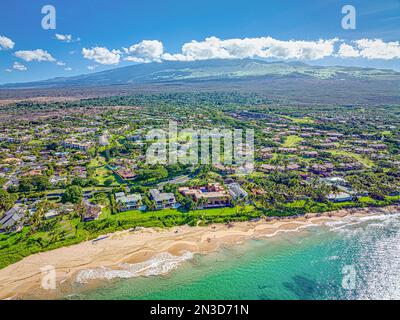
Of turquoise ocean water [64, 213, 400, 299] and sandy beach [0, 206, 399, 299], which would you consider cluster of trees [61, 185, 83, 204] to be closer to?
sandy beach [0, 206, 399, 299]

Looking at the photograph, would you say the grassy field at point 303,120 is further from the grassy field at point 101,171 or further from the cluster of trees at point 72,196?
the cluster of trees at point 72,196

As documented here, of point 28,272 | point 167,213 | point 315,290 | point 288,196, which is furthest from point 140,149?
point 315,290

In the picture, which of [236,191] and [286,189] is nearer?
[236,191]

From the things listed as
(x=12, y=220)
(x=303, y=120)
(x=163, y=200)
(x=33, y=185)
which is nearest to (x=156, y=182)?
(x=163, y=200)

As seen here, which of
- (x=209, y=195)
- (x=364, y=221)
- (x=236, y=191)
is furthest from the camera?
(x=236, y=191)

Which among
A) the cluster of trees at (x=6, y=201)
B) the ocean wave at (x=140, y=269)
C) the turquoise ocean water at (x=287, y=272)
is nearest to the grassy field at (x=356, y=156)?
the turquoise ocean water at (x=287, y=272)

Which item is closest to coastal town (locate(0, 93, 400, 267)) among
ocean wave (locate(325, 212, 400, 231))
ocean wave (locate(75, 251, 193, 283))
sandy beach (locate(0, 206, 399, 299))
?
sandy beach (locate(0, 206, 399, 299))

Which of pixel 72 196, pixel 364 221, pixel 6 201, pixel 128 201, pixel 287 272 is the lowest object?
pixel 287 272

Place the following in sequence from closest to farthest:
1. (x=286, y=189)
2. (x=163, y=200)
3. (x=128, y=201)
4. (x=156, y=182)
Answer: (x=128, y=201), (x=163, y=200), (x=286, y=189), (x=156, y=182)

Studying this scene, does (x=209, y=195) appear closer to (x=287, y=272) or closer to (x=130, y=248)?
(x=130, y=248)
